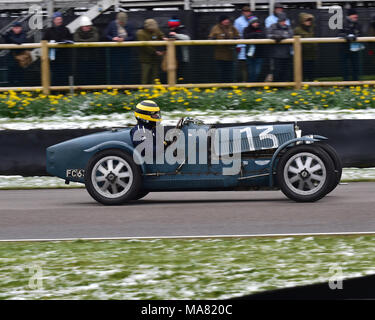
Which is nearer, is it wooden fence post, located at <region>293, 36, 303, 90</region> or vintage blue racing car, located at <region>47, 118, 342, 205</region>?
vintage blue racing car, located at <region>47, 118, 342, 205</region>

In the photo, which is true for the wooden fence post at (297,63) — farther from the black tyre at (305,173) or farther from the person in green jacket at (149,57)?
the black tyre at (305,173)

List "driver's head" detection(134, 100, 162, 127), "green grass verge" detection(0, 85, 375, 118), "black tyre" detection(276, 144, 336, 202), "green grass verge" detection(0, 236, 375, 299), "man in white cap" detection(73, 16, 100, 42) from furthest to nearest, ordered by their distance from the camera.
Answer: "man in white cap" detection(73, 16, 100, 42), "green grass verge" detection(0, 85, 375, 118), "driver's head" detection(134, 100, 162, 127), "black tyre" detection(276, 144, 336, 202), "green grass verge" detection(0, 236, 375, 299)

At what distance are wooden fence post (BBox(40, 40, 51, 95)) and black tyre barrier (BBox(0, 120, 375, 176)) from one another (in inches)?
107

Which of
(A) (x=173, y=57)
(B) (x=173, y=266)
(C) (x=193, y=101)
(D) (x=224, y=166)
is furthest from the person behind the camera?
(A) (x=173, y=57)

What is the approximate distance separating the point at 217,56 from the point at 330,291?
38.4 ft

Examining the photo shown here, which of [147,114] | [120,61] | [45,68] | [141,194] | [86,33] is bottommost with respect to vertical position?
[141,194]

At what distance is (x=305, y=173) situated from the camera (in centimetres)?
1073

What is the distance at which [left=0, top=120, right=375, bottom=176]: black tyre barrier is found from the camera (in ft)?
47.5

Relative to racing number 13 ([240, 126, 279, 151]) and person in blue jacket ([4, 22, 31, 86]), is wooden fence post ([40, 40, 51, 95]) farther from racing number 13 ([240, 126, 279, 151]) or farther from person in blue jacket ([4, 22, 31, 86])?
racing number 13 ([240, 126, 279, 151])

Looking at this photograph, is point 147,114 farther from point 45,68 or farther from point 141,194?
point 45,68

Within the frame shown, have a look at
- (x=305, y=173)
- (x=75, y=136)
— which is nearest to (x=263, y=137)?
(x=305, y=173)

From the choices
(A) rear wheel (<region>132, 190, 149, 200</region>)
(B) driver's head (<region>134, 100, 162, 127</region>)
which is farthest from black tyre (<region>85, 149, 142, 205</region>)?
(B) driver's head (<region>134, 100, 162, 127</region>)

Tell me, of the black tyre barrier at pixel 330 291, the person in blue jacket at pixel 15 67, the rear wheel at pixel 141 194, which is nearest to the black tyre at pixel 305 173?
the rear wheel at pixel 141 194
